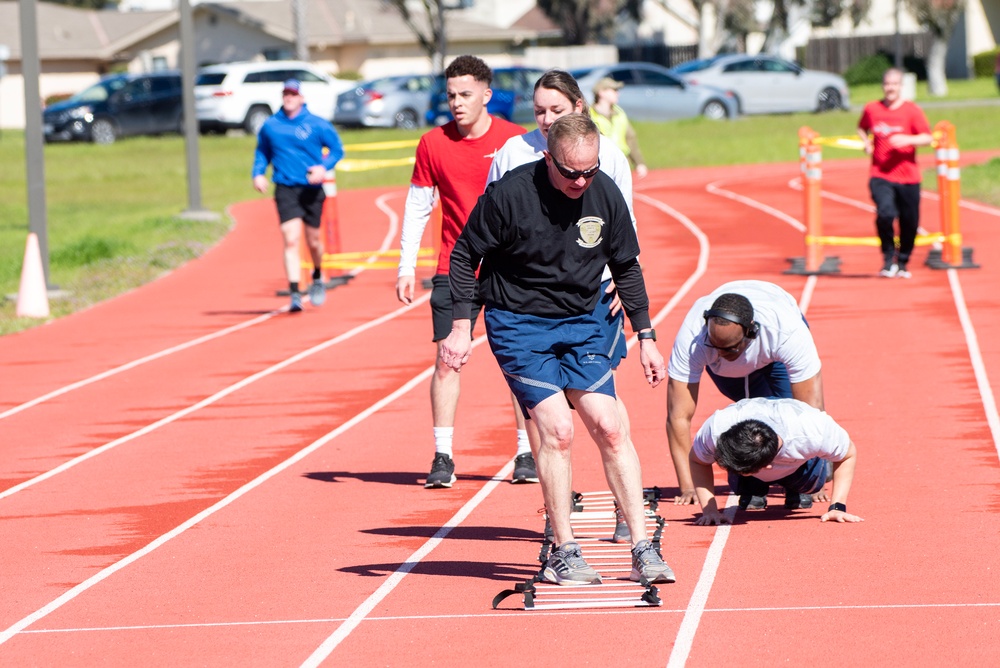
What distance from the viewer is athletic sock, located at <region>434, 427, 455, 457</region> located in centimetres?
870

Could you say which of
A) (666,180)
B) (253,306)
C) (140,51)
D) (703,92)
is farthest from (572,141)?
(140,51)

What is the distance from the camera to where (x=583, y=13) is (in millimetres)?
71188

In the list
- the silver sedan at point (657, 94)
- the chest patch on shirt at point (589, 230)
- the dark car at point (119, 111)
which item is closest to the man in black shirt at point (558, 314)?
the chest patch on shirt at point (589, 230)

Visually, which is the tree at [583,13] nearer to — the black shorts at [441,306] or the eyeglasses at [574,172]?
the black shorts at [441,306]

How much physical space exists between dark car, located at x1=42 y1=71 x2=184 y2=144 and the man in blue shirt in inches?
1063

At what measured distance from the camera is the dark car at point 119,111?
41.2 meters

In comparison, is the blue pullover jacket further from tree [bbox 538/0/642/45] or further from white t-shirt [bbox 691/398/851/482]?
tree [bbox 538/0/642/45]

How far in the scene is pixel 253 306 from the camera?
16.9 meters

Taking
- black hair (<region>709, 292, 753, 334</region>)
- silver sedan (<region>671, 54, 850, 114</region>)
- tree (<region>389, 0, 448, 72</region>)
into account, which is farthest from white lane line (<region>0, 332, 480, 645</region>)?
tree (<region>389, 0, 448, 72</region>)

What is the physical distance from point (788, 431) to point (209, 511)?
2.96m

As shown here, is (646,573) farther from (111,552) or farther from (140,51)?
(140,51)

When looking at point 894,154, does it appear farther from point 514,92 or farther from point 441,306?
point 514,92

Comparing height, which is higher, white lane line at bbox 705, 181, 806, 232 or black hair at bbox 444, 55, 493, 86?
black hair at bbox 444, 55, 493, 86

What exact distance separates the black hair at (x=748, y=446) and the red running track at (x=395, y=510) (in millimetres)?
338
